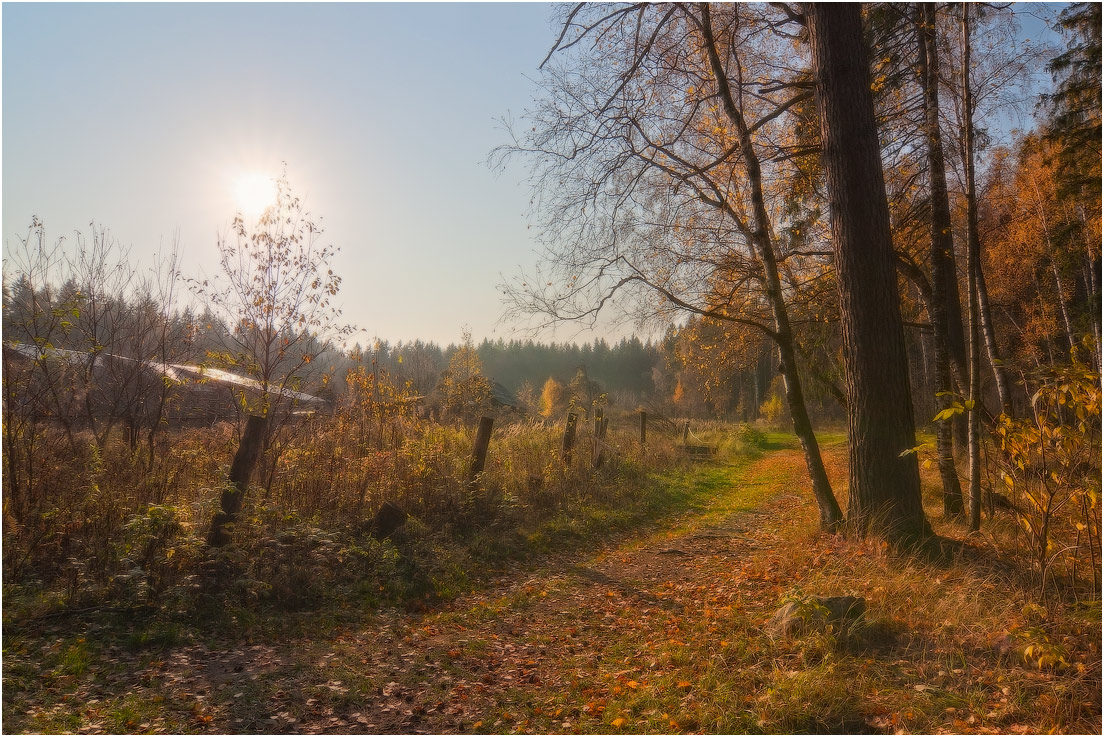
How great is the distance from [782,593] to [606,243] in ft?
16.9

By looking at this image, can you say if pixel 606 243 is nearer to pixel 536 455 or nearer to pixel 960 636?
pixel 536 455

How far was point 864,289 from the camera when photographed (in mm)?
6383

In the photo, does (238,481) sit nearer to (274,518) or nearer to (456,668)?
(274,518)

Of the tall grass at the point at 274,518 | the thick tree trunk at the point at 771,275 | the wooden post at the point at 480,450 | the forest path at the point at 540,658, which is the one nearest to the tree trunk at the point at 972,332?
the thick tree trunk at the point at 771,275

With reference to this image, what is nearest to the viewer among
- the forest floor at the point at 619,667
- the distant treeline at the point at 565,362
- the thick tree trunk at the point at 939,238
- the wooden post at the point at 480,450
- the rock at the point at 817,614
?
the forest floor at the point at 619,667

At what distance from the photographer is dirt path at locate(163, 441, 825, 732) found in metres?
3.77

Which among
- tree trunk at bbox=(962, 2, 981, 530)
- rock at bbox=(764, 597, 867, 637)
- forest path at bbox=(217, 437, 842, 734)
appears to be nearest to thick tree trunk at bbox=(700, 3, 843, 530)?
forest path at bbox=(217, 437, 842, 734)

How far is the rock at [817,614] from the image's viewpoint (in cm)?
422

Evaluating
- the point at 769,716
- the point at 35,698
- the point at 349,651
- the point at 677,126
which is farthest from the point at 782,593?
the point at 677,126

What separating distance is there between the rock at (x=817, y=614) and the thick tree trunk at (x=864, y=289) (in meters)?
2.18

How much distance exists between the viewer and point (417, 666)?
4621 millimetres

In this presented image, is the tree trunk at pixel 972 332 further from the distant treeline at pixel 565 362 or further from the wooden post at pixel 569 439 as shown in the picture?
the distant treeline at pixel 565 362

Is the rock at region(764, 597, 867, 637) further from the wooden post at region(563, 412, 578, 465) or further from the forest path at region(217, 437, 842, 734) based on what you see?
the wooden post at region(563, 412, 578, 465)

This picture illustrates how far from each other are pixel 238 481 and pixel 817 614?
537 cm
